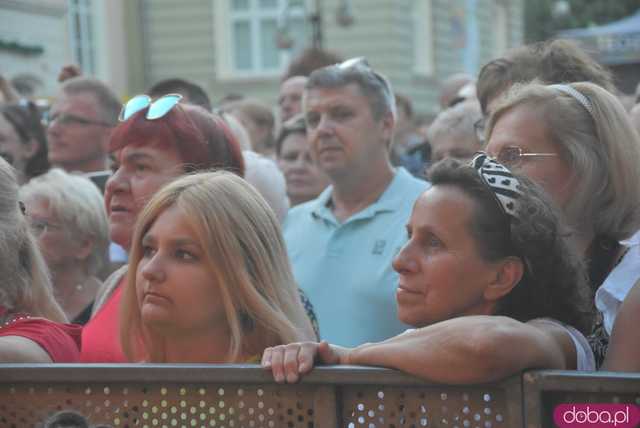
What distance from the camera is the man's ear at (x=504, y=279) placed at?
2773mm

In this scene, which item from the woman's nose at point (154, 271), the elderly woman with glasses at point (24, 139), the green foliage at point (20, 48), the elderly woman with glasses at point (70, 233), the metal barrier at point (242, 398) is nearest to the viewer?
the metal barrier at point (242, 398)

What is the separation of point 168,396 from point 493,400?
662 millimetres

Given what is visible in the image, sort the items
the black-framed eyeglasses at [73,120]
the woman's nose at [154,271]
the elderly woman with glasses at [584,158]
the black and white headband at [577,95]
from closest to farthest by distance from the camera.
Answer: the woman's nose at [154,271] < the elderly woman with glasses at [584,158] < the black and white headband at [577,95] < the black-framed eyeglasses at [73,120]

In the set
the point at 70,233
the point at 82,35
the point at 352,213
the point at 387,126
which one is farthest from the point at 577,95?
the point at 82,35

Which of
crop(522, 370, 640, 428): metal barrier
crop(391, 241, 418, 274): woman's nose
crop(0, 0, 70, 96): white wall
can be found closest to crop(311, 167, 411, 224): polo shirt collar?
crop(391, 241, 418, 274): woman's nose

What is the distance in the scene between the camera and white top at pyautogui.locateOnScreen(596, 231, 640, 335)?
9.79ft

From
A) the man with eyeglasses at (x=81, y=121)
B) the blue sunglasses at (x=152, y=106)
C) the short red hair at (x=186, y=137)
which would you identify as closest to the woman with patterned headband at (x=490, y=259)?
the short red hair at (x=186, y=137)

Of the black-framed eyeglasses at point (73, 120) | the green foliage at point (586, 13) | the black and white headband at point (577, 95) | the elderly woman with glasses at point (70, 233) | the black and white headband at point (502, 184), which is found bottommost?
the elderly woman with glasses at point (70, 233)

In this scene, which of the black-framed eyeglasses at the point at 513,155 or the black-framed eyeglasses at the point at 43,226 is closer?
the black-framed eyeglasses at the point at 513,155

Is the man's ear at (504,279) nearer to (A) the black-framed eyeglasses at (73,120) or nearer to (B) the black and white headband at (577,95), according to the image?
(B) the black and white headband at (577,95)

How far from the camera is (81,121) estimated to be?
21.1 ft

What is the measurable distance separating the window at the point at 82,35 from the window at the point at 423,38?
23.5 ft

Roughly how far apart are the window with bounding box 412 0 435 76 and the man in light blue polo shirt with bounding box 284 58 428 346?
67.8ft

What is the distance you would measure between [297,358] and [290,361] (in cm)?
2
